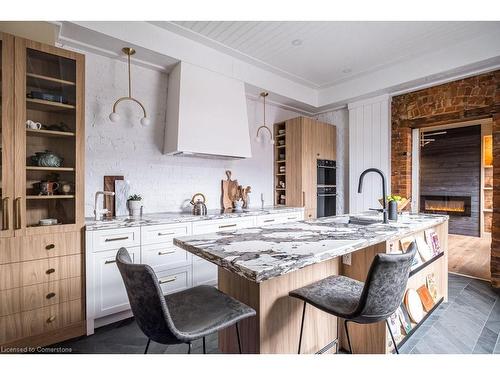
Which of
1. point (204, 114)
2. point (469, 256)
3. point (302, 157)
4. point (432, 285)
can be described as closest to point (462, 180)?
point (469, 256)

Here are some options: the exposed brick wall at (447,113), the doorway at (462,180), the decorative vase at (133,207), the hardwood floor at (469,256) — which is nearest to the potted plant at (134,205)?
the decorative vase at (133,207)

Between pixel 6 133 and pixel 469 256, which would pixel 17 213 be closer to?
pixel 6 133

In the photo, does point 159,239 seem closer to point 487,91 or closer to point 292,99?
point 292,99

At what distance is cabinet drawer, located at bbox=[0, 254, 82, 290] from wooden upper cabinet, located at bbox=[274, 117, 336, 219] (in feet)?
9.86

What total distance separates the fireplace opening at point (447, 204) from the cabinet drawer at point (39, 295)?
20.7 feet

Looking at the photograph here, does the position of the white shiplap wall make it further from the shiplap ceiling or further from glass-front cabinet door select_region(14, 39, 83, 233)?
glass-front cabinet door select_region(14, 39, 83, 233)

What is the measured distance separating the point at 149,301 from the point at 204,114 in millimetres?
2473

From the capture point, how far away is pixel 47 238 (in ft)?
6.52

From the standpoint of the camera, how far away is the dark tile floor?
1.95 metres

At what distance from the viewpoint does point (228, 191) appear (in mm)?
3811

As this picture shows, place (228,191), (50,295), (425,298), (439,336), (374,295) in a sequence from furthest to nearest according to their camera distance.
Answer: (228,191), (425,298), (439,336), (50,295), (374,295)

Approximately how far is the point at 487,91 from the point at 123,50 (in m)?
4.12

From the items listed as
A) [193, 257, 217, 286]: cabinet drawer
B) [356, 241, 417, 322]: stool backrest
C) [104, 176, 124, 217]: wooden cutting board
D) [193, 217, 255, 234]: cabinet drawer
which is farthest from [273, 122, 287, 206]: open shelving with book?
[356, 241, 417, 322]: stool backrest
